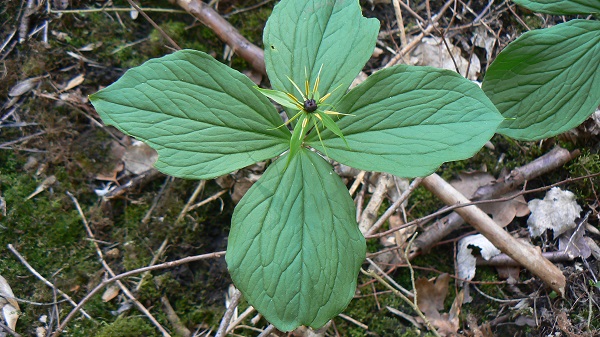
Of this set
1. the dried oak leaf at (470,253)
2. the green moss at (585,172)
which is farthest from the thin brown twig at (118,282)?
the green moss at (585,172)

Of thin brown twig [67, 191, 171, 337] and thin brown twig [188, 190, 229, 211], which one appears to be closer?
thin brown twig [67, 191, 171, 337]

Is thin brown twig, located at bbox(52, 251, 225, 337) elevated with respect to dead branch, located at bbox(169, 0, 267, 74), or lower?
lower

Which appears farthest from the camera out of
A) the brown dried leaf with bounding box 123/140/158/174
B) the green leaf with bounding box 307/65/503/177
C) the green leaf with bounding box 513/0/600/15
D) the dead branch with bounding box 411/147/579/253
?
the brown dried leaf with bounding box 123/140/158/174

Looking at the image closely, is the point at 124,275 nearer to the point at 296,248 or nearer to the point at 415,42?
the point at 296,248

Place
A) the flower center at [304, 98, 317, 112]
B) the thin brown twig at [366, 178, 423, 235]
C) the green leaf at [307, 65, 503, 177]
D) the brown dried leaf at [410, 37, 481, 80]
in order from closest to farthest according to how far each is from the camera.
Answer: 1. the flower center at [304, 98, 317, 112]
2. the green leaf at [307, 65, 503, 177]
3. the thin brown twig at [366, 178, 423, 235]
4. the brown dried leaf at [410, 37, 481, 80]

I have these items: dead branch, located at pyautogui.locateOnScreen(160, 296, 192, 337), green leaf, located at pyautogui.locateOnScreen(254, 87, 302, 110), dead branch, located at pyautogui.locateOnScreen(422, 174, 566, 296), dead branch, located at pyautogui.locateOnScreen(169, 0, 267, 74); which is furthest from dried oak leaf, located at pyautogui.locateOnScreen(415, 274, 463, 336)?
dead branch, located at pyautogui.locateOnScreen(169, 0, 267, 74)

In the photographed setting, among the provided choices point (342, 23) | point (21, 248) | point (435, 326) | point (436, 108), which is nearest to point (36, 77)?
point (21, 248)

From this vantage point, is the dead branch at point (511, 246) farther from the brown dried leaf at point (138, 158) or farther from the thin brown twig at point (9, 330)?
the thin brown twig at point (9, 330)

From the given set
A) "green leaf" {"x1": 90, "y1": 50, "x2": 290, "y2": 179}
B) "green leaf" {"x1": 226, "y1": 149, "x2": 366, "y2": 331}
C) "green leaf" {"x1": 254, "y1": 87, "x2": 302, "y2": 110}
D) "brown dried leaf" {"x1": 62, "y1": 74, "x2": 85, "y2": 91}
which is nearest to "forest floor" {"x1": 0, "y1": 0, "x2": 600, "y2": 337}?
"brown dried leaf" {"x1": 62, "y1": 74, "x2": 85, "y2": 91}

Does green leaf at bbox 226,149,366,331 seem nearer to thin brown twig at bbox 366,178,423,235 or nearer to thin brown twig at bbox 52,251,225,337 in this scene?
thin brown twig at bbox 52,251,225,337

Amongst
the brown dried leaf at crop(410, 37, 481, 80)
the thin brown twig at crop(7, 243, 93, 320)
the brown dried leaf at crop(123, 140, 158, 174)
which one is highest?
the brown dried leaf at crop(410, 37, 481, 80)
